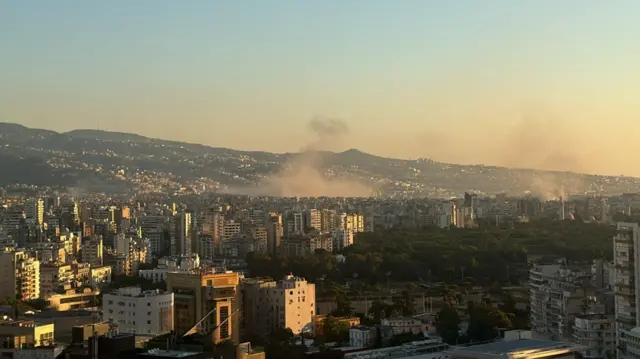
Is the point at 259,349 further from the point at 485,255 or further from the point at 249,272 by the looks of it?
the point at 485,255

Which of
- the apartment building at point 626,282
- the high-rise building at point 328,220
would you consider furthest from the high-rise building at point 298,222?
the apartment building at point 626,282

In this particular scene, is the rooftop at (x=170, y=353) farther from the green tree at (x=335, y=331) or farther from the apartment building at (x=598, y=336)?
the green tree at (x=335, y=331)

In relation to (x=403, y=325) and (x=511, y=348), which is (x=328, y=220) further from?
(x=511, y=348)

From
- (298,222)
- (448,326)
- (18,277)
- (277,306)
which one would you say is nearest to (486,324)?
(448,326)

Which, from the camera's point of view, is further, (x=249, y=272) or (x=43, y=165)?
(x=43, y=165)

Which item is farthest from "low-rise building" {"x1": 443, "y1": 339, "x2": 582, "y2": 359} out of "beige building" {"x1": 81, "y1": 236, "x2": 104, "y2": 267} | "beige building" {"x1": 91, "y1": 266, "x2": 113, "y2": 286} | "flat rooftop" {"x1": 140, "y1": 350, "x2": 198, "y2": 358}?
"beige building" {"x1": 81, "y1": 236, "x2": 104, "y2": 267}

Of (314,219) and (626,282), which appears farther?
(314,219)

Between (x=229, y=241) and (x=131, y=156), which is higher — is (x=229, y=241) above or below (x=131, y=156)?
below

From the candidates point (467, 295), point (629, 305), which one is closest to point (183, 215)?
point (467, 295)
